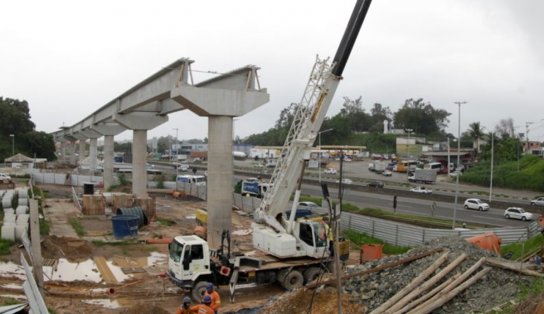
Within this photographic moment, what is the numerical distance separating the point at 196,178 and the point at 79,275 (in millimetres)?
37702

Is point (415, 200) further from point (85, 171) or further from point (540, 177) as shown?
point (85, 171)

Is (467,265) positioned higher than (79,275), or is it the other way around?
(467,265)

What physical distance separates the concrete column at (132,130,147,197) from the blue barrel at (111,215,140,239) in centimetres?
1470

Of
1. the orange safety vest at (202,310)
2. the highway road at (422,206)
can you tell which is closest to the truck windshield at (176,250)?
the orange safety vest at (202,310)

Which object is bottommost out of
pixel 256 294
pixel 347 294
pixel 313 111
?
pixel 256 294

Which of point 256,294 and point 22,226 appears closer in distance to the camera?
point 256,294

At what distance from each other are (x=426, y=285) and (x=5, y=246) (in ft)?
59.9

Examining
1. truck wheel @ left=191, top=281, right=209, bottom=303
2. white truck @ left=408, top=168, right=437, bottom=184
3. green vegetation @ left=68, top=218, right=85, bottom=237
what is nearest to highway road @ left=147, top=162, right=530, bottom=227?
white truck @ left=408, top=168, right=437, bottom=184

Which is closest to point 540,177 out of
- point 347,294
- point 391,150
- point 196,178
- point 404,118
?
point 196,178

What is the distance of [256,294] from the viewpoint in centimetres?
1827

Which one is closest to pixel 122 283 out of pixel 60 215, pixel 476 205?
pixel 60 215

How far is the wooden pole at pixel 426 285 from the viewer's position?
40.2ft

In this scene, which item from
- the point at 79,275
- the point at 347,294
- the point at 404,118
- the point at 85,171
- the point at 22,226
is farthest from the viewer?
the point at 404,118

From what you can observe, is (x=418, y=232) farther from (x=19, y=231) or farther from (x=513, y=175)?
(x=513, y=175)
